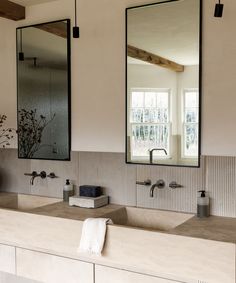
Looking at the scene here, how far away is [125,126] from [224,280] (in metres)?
1.40

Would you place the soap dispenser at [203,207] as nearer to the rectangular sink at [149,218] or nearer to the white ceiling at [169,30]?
the rectangular sink at [149,218]

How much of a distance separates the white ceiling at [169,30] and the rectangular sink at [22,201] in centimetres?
141

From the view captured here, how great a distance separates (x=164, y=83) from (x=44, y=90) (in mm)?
1147

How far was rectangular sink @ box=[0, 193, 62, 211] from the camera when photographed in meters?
3.29

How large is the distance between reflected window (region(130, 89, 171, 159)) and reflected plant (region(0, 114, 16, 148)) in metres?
1.26

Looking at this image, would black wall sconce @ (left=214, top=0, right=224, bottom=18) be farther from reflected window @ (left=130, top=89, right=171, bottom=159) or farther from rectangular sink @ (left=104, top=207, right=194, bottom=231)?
rectangular sink @ (left=104, top=207, right=194, bottom=231)

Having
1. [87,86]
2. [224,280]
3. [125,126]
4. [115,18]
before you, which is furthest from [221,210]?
[115,18]

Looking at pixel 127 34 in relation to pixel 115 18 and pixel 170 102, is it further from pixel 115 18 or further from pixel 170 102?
pixel 170 102

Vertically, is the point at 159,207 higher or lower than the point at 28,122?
lower

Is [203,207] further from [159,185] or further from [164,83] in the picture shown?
[164,83]

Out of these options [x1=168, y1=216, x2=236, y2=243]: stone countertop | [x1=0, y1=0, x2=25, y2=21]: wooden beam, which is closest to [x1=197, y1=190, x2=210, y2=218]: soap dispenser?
[x1=168, y1=216, x2=236, y2=243]: stone countertop

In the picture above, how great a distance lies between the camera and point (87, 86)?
3.14 metres

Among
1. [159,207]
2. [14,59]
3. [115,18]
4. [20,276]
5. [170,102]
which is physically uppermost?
[115,18]

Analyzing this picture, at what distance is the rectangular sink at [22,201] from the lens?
3.29m
